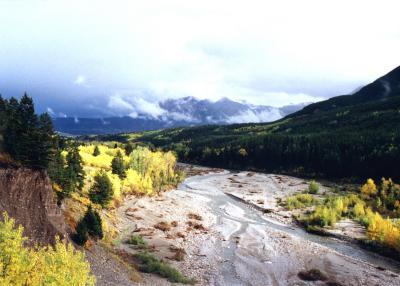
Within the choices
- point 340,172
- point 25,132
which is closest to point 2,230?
point 25,132

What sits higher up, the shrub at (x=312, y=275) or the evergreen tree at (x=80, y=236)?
the evergreen tree at (x=80, y=236)

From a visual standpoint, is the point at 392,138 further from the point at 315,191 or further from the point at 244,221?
the point at 244,221

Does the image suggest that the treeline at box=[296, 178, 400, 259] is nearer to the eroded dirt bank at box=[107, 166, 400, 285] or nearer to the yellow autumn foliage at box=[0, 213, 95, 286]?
the eroded dirt bank at box=[107, 166, 400, 285]

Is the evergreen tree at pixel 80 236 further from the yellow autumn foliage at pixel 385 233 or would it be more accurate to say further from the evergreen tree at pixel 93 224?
the yellow autumn foliage at pixel 385 233

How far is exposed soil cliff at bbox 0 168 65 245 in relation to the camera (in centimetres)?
4566

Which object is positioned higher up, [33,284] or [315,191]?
[33,284]

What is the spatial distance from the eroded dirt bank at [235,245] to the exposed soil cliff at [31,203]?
13.0 m

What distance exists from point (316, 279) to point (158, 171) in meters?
83.1

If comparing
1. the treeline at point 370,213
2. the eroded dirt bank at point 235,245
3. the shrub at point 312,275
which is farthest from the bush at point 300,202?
the shrub at point 312,275

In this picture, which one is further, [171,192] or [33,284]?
[171,192]

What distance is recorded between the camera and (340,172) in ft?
584

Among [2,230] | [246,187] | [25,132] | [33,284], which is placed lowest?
[246,187]

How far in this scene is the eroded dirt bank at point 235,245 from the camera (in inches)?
2304

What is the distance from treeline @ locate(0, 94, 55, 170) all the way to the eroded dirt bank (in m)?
→ 20.0
